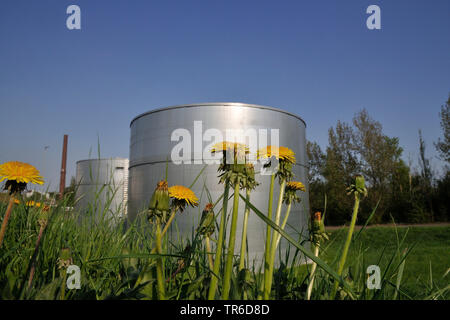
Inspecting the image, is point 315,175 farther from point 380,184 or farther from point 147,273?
point 147,273

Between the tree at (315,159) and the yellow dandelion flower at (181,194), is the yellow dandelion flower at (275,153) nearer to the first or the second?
the yellow dandelion flower at (181,194)

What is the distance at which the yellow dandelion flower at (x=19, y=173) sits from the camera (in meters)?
0.88

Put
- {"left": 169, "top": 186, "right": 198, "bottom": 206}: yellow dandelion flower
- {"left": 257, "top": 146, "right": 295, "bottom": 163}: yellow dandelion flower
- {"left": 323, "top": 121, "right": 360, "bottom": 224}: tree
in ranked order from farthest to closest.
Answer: {"left": 323, "top": 121, "right": 360, "bottom": 224}: tree
{"left": 169, "top": 186, "right": 198, "bottom": 206}: yellow dandelion flower
{"left": 257, "top": 146, "right": 295, "bottom": 163}: yellow dandelion flower

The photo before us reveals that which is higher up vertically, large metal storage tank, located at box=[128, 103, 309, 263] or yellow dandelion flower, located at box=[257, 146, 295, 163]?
large metal storage tank, located at box=[128, 103, 309, 263]

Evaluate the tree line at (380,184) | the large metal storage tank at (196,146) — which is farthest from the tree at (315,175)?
the large metal storage tank at (196,146)

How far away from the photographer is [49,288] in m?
0.87

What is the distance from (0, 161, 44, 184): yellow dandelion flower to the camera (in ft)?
2.88

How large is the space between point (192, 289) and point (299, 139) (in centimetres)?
834

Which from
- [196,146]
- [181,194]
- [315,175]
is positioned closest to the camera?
[181,194]

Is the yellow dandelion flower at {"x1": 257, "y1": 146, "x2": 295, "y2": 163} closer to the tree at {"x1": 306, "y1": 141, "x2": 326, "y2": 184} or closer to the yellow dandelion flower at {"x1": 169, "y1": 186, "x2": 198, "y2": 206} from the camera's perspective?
the yellow dandelion flower at {"x1": 169, "y1": 186, "x2": 198, "y2": 206}

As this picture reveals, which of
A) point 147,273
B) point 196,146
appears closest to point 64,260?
point 147,273

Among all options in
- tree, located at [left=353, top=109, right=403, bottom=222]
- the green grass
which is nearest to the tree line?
tree, located at [left=353, top=109, right=403, bottom=222]

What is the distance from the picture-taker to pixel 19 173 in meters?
0.89

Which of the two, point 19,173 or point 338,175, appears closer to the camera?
point 19,173
